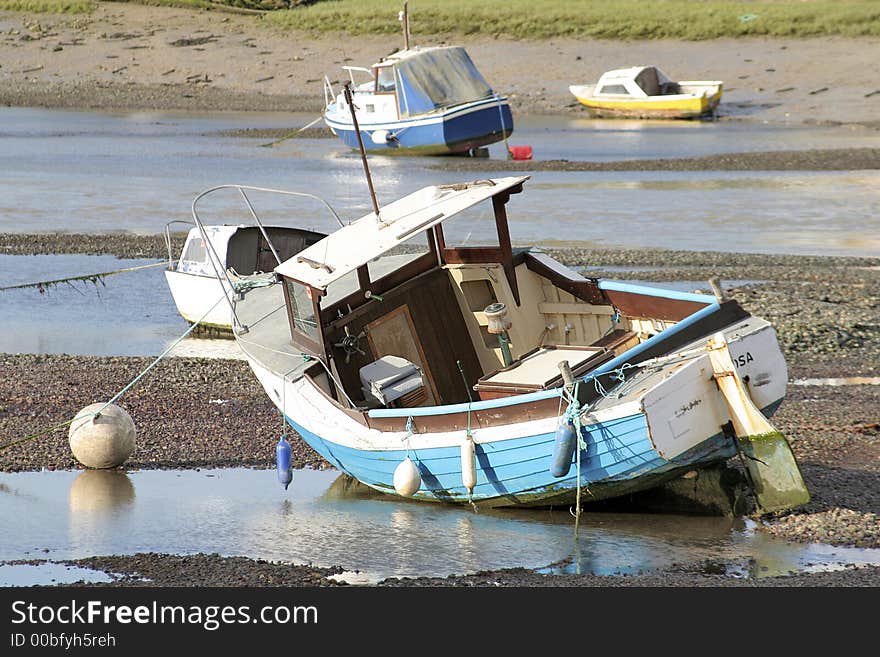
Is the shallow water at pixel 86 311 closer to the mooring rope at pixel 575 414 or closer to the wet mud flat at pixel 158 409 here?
the wet mud flat at pixel 158 409

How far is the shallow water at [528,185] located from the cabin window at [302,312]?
14.2m

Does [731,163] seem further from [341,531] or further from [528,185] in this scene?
[341,531]

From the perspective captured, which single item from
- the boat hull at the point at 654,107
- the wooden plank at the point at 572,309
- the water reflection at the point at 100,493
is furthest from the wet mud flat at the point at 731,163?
the water reflection at the point at 100,493

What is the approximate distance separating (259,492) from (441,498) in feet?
6.07

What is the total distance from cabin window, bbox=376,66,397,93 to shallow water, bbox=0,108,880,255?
7.29 feet

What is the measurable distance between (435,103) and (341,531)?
2908cm

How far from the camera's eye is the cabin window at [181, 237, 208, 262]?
1978 cm

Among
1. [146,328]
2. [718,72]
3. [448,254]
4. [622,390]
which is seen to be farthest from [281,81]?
[622,390]

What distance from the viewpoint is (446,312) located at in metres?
12.9

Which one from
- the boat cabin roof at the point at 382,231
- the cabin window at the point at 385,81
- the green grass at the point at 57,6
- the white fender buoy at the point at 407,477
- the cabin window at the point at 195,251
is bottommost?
the white fender buoy at the point at 407,477

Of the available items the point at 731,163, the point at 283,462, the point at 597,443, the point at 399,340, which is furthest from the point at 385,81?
the point at 597,443

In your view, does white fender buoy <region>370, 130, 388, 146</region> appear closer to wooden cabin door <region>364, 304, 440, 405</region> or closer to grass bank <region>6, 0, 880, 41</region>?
grass bank <region>6, 0, 880, 41</region>

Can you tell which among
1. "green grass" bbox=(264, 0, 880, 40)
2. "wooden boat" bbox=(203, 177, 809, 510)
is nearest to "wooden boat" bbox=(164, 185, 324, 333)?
"wooden boat" bbox=(203, 177, 809, 510)

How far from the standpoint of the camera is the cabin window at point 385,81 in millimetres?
39344
